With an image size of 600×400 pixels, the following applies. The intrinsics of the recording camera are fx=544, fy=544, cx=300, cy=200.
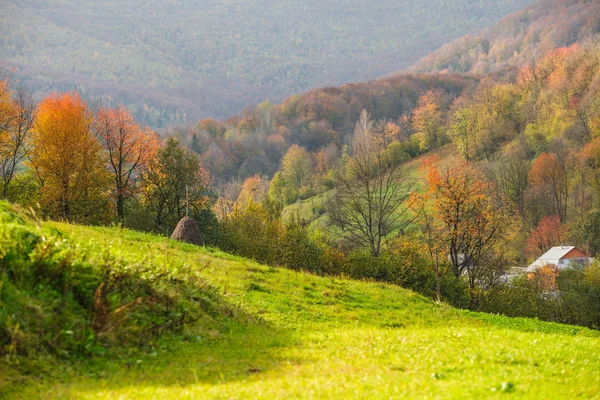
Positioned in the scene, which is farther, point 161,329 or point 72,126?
point 72,126

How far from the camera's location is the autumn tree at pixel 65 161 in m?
50.8

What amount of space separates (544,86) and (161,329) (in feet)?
457

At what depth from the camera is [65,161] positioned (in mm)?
52031

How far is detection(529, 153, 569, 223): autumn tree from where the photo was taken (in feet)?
325

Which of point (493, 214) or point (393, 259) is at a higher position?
point (493, 214)

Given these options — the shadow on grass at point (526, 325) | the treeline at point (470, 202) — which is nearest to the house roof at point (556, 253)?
the treeline at point (470, 202)

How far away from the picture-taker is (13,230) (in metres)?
12.1

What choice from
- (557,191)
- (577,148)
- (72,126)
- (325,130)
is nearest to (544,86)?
(577,148)

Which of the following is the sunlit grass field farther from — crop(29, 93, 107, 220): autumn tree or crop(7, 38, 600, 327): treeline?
crop(29, 93, 107, 220): autumn tree

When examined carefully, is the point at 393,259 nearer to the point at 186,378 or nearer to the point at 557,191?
the point at 186,378

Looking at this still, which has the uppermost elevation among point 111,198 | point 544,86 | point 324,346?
point 544,86

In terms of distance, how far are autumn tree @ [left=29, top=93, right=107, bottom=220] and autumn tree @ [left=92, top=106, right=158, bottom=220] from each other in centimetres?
634

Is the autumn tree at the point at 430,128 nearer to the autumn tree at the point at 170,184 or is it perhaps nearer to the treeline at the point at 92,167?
the treeline at the point at 92,167

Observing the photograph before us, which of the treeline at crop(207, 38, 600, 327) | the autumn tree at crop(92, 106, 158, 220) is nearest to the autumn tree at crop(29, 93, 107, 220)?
the autumn tree at crop(92, 106, 158, 220)
